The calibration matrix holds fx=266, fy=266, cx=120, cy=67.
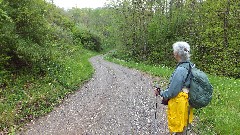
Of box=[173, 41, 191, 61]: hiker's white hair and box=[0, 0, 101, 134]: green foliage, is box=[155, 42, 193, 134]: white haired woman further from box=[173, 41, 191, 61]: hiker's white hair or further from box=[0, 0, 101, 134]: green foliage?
box=[0, 0, 101, 134]: green foliage

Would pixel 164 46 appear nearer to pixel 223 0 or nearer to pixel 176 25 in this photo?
pixel 176 25

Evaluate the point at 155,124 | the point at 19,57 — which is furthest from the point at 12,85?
the point at 155,124

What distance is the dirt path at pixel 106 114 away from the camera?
29.3ft

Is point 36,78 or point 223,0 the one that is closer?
point 36,78

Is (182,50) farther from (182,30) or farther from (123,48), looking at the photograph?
(123,48)

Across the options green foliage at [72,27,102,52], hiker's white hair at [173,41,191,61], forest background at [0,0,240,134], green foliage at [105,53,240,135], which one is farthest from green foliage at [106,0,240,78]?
hiker's white hair at [173,41,191,61]

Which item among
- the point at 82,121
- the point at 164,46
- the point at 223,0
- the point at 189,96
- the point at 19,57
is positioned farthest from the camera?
the point at 164,46

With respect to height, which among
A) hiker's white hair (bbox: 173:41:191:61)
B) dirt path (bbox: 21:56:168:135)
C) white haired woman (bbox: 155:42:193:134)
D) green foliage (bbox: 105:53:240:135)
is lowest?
dirt path (bbox: 21:56:168:135)

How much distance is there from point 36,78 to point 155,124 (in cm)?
793

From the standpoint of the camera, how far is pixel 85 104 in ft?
40.8

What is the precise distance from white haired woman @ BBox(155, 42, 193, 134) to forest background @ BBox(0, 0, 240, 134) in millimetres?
3341

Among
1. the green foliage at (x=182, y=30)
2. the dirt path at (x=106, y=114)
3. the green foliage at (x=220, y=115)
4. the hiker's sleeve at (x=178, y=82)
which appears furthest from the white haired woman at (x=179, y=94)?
the green foliage at (x=182, y=30)

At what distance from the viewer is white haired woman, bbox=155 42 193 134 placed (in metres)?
5.14

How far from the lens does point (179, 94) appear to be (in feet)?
16.9
